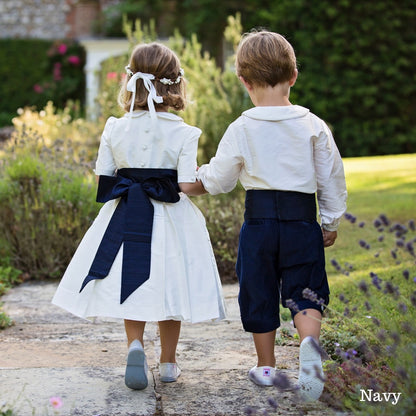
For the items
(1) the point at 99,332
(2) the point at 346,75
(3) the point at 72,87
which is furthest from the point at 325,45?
(1) the point at 99,332

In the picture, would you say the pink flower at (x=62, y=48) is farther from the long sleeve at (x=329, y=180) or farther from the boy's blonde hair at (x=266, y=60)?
the long sleeve at (x=329, y=180)

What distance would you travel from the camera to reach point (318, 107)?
558 inches

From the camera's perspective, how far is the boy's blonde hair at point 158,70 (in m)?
2.84

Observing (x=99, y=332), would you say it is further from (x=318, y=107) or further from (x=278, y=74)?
(x=318, y=107)

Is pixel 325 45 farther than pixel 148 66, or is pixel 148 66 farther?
pixel 325 45

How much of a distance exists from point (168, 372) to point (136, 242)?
21.3 inches

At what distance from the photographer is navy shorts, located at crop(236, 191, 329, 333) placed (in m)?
2.65

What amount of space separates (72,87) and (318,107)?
5.98m

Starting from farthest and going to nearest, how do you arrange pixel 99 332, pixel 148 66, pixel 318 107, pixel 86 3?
pixel 86 3, pixel 318 107, pixel 99 332, pixel 148 66

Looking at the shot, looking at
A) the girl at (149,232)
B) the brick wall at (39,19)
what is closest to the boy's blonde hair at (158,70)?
the girl at (149,232)

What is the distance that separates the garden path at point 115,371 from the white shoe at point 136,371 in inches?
2.0

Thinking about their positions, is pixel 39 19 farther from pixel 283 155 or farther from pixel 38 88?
pixel 283 155

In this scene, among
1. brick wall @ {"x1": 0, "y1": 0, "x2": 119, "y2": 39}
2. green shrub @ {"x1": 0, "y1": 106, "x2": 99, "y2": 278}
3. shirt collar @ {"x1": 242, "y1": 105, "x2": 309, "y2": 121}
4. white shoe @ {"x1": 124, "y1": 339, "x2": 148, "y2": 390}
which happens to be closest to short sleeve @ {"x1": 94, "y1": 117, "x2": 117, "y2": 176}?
shirt collar @ {"x1": 242, "y1": 105, "x2": 309, "y2": 121}

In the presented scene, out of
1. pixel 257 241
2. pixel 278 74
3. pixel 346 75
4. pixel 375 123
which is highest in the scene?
pixel 278 74
